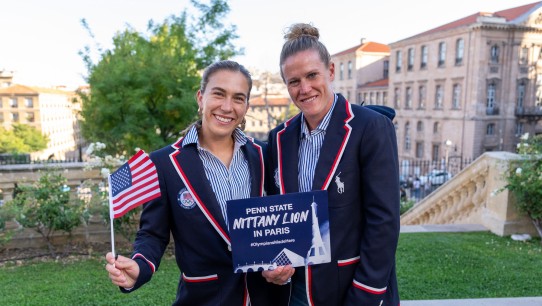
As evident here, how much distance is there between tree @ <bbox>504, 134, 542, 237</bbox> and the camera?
6188 millimetres

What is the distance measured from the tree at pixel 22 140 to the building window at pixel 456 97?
52173mm

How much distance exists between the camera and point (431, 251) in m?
5.75

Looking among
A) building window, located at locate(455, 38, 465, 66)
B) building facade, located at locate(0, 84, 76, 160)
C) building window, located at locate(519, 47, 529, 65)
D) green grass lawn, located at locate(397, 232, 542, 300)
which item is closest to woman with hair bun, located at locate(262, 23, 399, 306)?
green grass lawn, located at locate(397, 232, 542, 300)

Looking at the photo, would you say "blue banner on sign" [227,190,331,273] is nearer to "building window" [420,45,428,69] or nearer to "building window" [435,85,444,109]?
"building window" [435,85,444,109]

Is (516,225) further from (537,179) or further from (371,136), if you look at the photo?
(371,136)

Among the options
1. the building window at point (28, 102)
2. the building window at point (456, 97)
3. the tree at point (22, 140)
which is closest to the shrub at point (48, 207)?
the building window at point (456, 97)

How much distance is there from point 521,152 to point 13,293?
7.74m

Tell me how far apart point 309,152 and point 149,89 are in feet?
27.9

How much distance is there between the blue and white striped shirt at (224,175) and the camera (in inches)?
90.0

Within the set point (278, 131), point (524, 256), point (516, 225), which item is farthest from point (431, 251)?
point (278, 131)

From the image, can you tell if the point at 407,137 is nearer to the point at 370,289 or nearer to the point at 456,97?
the point at 456,97

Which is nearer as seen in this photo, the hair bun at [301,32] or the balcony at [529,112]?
the hair bun at [301,32]

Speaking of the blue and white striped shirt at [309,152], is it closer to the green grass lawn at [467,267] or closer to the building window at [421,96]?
the green grass lawn at [467,267]

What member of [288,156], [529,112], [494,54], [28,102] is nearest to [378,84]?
[494,54]
